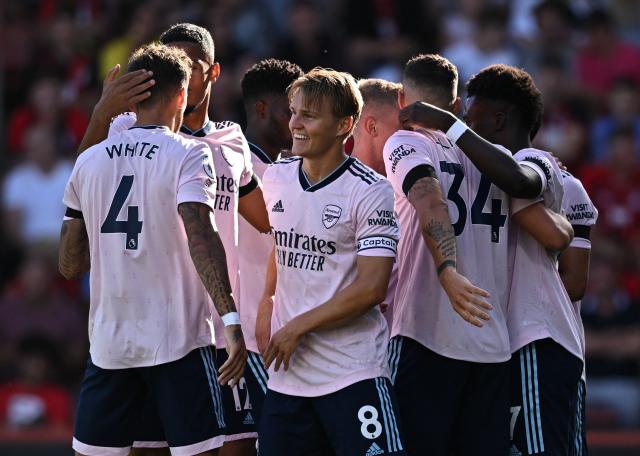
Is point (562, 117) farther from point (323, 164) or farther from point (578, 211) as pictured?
point (323, 164)

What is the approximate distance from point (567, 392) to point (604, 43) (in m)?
7.04

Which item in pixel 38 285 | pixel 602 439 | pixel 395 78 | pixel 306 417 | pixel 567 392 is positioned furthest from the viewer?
pixel 395 78

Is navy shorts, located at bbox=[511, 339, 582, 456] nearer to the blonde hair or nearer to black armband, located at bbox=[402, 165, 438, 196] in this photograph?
black armband, located at bbox=[402, 165, 438, 196]

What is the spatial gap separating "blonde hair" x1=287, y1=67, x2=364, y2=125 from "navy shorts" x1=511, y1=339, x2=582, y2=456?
1.45m

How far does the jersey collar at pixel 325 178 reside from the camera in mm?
5730

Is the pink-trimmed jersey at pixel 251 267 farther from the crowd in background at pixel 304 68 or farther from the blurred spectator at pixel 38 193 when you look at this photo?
the blurred spectator at pixel 38 193

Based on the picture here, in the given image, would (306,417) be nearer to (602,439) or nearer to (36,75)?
(602,439)

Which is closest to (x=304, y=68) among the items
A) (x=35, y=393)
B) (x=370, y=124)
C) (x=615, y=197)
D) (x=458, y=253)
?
(x=615, y=197)

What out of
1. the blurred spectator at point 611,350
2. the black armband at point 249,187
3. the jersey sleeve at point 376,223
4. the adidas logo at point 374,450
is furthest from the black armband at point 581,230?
the blurred spectator at point 611,350

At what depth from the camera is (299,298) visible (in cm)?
574

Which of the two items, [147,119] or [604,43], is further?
[604,43]

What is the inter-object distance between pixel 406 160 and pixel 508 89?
0.78m

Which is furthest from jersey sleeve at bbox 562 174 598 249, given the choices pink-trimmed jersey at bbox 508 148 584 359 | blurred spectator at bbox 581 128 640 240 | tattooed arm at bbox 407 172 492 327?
blurred spectator at bbox 581 128 640 240

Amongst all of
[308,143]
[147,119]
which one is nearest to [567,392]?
[308,143]
